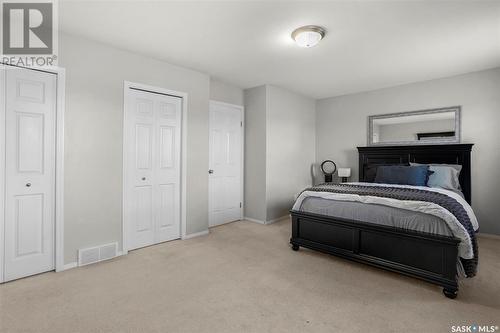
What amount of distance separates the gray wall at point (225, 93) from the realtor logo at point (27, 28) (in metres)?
2.25

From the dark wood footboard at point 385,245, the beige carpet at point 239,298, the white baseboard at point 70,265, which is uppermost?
the dark wood footboard at point 385,245

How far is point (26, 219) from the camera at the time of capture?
247 cm

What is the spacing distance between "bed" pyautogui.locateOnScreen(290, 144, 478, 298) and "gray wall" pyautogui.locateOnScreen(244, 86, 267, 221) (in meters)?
1.43

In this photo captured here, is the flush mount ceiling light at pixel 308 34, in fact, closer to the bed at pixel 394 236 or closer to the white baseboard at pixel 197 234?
the bed at pixel 394 236

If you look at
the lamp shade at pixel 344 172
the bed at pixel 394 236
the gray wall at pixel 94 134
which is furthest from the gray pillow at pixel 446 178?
the gray wall at pixel 94 134

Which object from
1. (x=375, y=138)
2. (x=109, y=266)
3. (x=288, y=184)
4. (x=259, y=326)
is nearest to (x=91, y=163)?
(x=109, y=266)

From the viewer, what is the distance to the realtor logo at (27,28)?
229cm

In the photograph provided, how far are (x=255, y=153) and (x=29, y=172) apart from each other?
10.5 feet

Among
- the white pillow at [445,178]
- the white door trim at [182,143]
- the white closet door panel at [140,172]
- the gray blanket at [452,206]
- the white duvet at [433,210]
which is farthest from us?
the white pillow at [445,178]

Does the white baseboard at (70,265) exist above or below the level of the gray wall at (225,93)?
below

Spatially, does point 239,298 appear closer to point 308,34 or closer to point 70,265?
point 70,265

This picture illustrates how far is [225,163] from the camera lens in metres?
4.59

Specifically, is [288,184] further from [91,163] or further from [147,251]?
[91,163]

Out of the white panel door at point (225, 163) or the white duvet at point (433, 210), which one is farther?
the white panel door at point (225, 163)
